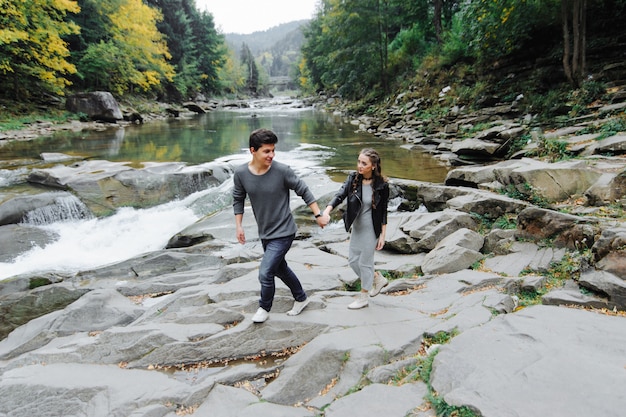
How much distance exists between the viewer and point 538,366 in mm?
2627

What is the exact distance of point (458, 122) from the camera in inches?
673

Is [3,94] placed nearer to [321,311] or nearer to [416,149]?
[416,149]

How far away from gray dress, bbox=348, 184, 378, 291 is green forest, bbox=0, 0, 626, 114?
1218 cm

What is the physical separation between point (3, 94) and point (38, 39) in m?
3.87

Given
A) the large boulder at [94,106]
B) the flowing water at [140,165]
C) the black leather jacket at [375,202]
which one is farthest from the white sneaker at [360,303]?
the large boulder at [94,106]

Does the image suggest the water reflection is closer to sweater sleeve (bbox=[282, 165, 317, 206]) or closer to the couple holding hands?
the couple holding hands

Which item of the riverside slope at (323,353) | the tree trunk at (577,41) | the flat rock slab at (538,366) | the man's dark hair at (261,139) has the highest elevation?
the tree trunk at (577,41)

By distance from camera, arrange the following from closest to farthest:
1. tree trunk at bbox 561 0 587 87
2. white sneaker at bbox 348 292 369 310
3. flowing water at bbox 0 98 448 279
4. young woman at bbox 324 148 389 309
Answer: young woman at bbox 324 148 389 309 < white sneaker at bbox 348 292 369 310 < flowing water at bbox 0 98 448 279 < tree trunk at bbox 561 0 587 87

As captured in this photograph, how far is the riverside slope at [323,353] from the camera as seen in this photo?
256 cm

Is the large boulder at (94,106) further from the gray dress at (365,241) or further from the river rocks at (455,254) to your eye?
the gray dress at (365,241)

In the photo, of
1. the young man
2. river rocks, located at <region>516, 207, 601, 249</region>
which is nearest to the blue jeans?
the young man

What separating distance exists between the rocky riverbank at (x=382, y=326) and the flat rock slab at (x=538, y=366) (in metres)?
0.01

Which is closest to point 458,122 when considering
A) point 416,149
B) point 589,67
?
point 416,149

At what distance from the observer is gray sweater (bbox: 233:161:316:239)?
12.8ft
